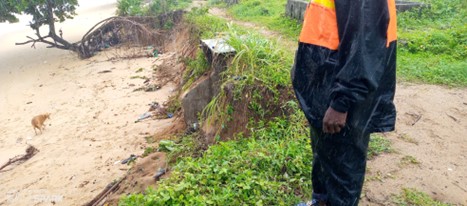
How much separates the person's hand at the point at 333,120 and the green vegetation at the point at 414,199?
4.41 ft

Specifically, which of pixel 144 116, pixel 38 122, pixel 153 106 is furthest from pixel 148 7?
pixel 144 116

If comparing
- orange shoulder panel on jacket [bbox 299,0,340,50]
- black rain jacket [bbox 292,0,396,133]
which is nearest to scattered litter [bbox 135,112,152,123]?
black rain jacket [bbox 292,0,396,133]

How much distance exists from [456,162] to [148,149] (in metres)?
3.89

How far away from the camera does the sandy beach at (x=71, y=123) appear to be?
199 inches

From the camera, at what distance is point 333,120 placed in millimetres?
2059

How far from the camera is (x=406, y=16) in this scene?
9.02 m

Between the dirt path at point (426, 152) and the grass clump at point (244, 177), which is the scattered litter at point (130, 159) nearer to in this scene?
the grass clump at point (244, 177)

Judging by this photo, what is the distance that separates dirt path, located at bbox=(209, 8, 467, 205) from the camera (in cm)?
316

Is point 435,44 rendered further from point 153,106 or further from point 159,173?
point 159,173

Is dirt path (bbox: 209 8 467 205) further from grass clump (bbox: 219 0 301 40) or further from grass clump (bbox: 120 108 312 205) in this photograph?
grass clump (bbox: 219 0 301 40)

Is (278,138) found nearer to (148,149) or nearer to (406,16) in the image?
(148,149)

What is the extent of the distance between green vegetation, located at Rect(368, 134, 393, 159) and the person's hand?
179 centimetres

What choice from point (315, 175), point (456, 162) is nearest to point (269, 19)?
point (456, 162)

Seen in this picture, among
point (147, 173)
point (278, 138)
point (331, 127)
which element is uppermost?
point (331, 127)
